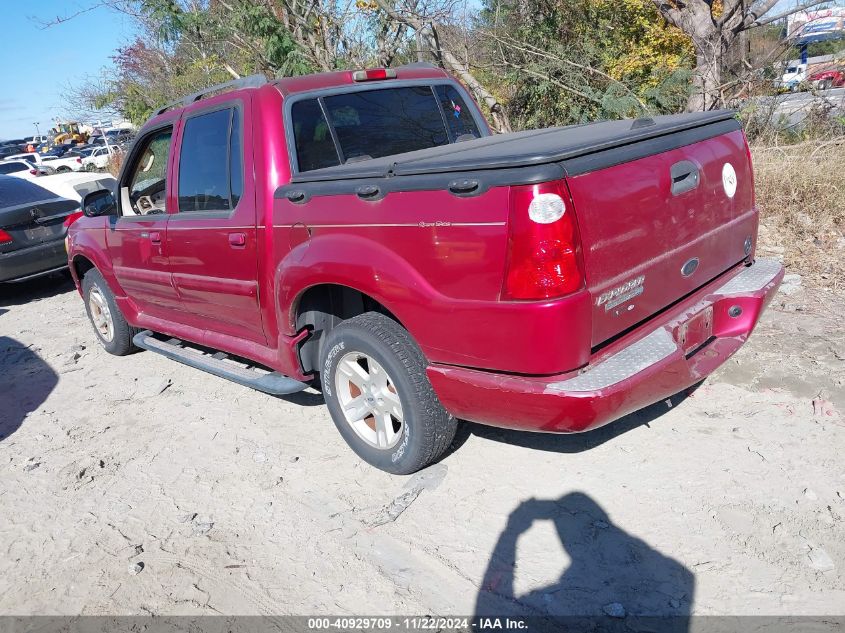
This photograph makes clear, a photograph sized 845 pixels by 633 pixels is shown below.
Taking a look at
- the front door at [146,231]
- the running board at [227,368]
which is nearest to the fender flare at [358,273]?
the running board at [227,368]

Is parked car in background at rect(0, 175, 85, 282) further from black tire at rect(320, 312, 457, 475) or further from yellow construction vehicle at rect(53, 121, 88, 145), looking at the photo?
yellow construction vehicle at rect(53, 121, 88, 145)

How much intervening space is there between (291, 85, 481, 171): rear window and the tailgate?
65.7 inches

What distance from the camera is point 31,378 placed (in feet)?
19.2

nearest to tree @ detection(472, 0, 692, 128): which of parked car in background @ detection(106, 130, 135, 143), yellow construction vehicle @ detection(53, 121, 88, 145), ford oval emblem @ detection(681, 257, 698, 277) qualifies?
ford oval emblem @ detection(681, 257, 698, 277)

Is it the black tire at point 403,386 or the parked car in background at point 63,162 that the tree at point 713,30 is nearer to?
the black tire at point 403,386

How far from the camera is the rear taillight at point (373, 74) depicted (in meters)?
4.16

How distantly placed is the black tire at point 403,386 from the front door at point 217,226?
0.78m

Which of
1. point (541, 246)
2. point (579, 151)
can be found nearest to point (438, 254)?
point (541, 246)

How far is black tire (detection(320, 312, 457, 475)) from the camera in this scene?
10.5 ft

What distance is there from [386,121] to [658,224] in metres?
1.88

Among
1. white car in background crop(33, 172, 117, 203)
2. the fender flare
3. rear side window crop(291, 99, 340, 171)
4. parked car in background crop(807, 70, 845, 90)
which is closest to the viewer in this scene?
the fender flare

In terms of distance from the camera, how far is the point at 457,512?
326 cm

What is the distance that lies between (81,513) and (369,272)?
204 centimetres

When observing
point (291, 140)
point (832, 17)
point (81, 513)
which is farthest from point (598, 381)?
point (832, 17)
